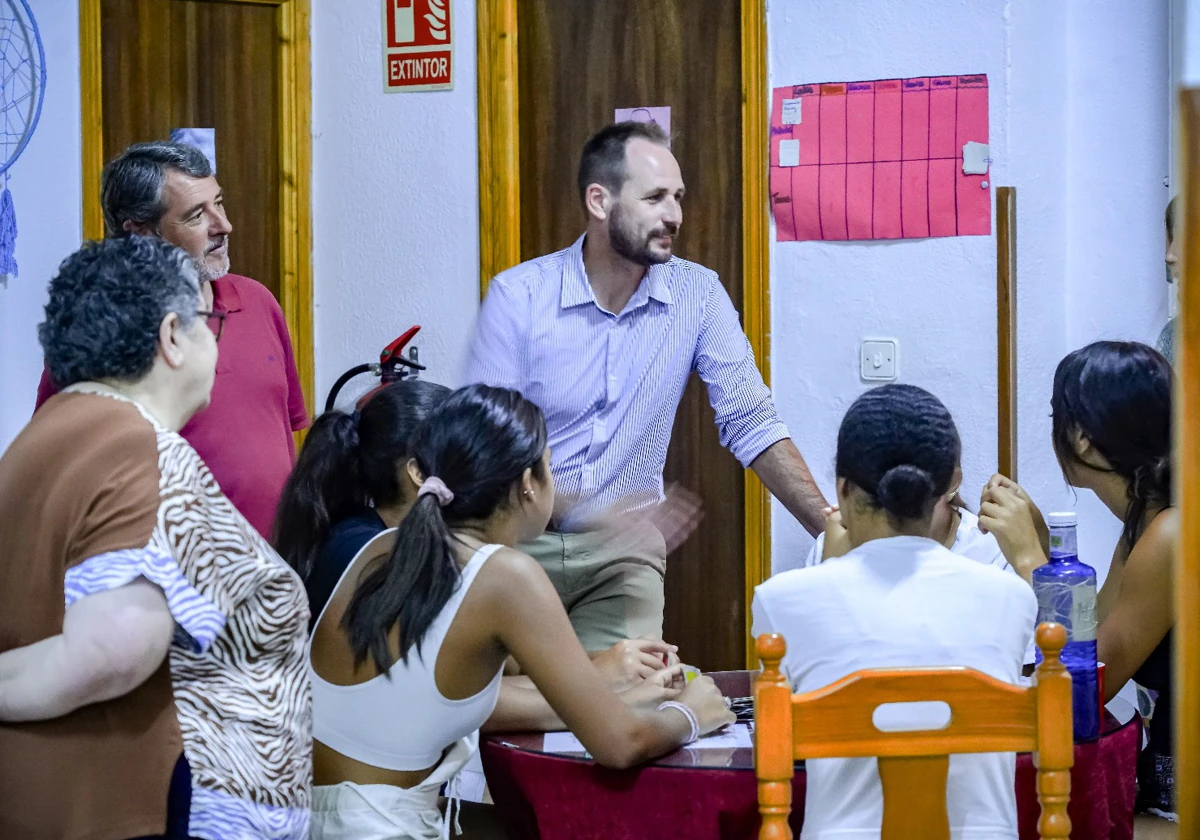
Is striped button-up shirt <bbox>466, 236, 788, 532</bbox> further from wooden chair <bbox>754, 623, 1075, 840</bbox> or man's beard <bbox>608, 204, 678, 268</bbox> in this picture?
wooden chair <bbox>754, 623, 1075, 840</bbox>

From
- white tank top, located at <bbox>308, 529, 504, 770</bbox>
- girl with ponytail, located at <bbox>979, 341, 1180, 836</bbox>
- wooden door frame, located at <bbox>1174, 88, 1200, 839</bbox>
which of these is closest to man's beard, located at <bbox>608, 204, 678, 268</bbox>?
girl with ponytail, located at <bbox>979, 341, 1180, 836</bbox>

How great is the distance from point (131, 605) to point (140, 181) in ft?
4.56

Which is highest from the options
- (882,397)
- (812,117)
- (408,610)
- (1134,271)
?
(812,117)

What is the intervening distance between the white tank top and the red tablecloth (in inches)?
3.7

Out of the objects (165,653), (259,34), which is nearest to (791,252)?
(259,34)

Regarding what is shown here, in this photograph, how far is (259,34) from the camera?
362cm

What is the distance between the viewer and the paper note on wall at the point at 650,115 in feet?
11.3

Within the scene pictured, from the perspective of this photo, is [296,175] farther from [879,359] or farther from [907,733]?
[907,733]

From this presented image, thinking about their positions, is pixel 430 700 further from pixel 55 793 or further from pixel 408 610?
pixel 55 793

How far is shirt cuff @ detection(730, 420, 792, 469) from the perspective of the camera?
274 cm

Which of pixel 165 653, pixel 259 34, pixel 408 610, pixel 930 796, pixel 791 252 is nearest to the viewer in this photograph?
pixel 165 653

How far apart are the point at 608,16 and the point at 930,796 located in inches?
98.9

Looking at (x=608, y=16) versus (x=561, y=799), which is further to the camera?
(x=608, y=16)

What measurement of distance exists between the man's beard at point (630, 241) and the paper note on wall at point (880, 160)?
68 cm
